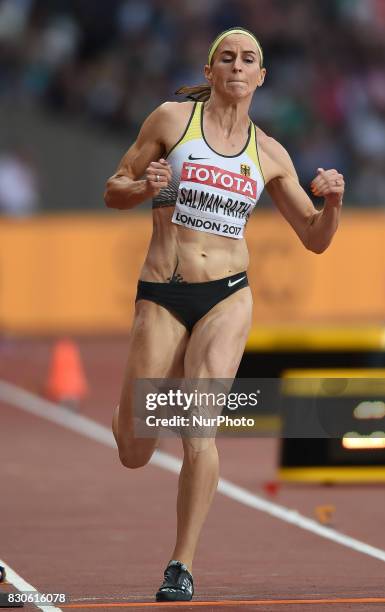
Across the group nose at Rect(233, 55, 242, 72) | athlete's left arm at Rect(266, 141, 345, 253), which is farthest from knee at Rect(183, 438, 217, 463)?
nose at Rect(233, 55, 242, 72)

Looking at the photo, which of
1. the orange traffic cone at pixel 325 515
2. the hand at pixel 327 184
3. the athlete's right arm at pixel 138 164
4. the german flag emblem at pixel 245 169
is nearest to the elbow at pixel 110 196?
the athlete's right arm at pixel 138 164

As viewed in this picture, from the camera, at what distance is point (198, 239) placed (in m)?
8.28

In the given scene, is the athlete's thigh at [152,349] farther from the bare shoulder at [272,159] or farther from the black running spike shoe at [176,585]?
the bare shoulder at [272,159]

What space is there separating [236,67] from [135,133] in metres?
17.9

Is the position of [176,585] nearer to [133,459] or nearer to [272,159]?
[133,459]

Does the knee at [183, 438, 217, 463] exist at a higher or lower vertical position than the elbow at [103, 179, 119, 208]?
lower

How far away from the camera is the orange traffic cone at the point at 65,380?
17219 mm

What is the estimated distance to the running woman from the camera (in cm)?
818

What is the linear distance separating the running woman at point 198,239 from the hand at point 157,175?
24 centimetres

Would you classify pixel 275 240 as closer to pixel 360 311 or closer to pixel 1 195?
pixel 360 311

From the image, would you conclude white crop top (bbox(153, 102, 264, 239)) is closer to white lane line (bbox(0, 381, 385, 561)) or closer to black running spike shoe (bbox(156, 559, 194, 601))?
black running spike shoe (bbox(156, 559, 194, 601))

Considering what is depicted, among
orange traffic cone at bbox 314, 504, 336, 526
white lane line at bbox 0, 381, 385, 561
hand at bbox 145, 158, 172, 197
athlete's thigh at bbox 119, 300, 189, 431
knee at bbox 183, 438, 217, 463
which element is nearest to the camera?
hand at bbox 145, 158, 172, 197

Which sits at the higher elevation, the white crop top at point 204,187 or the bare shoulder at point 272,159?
the bare shoulder at point 272,159

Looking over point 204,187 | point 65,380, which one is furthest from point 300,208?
point 65,380
